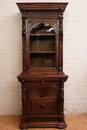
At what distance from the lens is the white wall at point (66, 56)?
160 inches

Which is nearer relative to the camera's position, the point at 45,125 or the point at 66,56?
the point at 45,125

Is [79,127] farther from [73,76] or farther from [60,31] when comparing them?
[60,31]

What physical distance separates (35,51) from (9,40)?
0.62 metres

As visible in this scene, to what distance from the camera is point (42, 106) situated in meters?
3.67

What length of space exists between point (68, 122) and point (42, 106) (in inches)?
20.0

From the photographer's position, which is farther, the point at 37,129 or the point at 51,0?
the point at 51,0

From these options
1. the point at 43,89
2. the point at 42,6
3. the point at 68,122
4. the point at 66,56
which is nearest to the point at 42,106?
the point at 43,89

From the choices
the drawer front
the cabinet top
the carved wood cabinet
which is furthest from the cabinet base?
the cabinet top

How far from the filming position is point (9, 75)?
164 inches

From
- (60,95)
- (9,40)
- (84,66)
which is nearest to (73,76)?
(84,66)

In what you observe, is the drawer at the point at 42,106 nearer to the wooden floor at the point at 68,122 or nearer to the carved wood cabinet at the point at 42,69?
the carved wood cabinet at the point at 42,69

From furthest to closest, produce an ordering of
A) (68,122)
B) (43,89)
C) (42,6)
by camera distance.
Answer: (68,122) < (43,89) < (42,6)

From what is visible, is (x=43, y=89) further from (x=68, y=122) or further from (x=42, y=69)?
(x=68, y=122)

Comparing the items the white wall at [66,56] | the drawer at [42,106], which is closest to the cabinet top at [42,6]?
the white wall at [66,56]
